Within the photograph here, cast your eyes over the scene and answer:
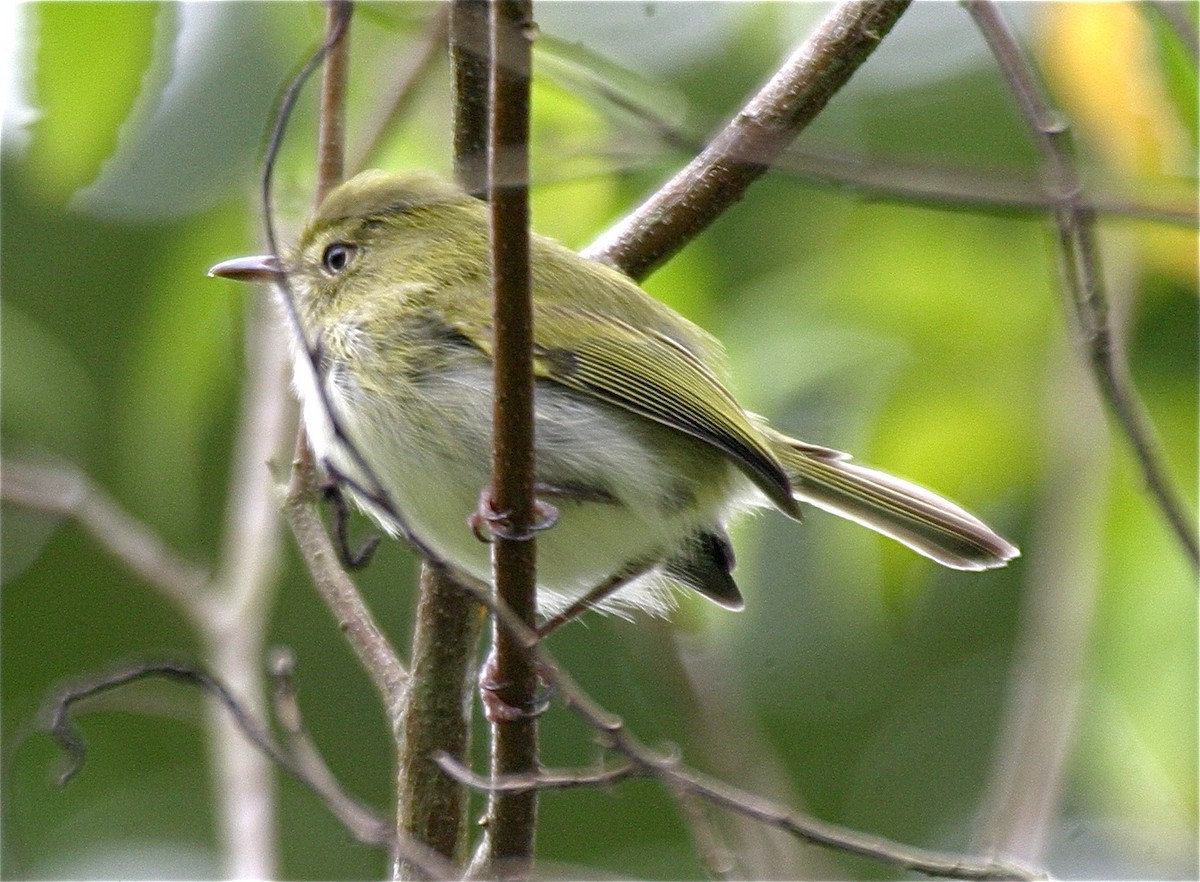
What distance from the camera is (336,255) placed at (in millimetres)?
3393

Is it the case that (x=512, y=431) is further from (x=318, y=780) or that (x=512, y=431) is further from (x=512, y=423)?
(x=318, y=780)

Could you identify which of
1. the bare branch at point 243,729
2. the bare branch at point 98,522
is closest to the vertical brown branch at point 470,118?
the bare branch at point 243,729

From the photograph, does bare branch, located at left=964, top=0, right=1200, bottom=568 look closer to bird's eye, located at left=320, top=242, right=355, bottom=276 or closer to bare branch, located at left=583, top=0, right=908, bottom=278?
bare branch, located at left=583, top=0, right=908, bottom=278

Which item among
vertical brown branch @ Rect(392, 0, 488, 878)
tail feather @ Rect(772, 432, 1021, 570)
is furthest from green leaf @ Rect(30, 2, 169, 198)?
tail feather @ Rect(772, 432, 1021, 570)

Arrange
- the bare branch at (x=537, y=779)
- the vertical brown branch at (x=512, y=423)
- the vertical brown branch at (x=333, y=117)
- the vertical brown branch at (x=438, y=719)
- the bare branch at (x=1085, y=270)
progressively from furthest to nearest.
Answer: the vertical brown branch at (x=333, y=117), the vertical brown branch at (x=438, y=719), the bare branch at (x=537, y=779), the bare branch at (x=1085, y=270), the vertical brown branch at (x=512, y=423)

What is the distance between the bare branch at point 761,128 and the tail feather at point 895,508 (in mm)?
590

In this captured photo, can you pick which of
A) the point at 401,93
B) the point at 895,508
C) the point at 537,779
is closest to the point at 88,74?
the point at 401,93

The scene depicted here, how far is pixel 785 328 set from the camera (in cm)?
291

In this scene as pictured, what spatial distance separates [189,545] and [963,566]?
3958 mm

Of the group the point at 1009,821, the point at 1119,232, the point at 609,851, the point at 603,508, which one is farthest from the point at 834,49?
the point at 609,851

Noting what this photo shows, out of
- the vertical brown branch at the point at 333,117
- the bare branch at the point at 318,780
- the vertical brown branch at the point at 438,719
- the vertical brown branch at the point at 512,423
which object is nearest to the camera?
the vertical brown branch at the point at 512,423

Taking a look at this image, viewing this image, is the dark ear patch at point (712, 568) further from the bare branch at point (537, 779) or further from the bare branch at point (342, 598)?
the bare branch at point (537, 779)

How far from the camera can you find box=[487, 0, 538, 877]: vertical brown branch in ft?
5.78

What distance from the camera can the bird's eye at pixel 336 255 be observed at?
3383mm
